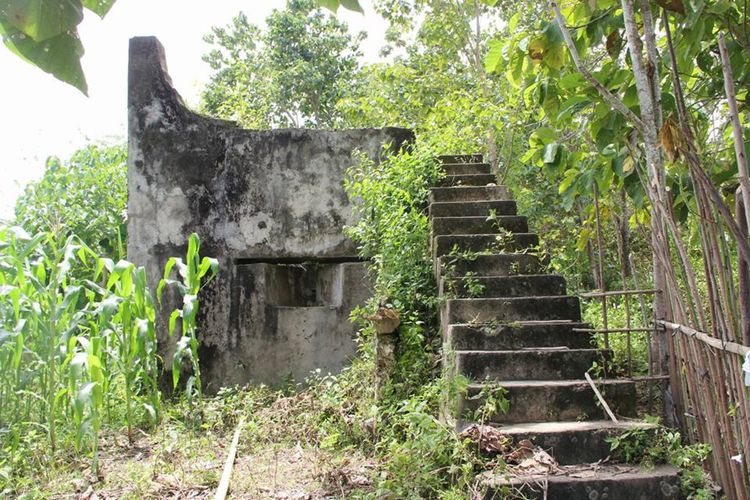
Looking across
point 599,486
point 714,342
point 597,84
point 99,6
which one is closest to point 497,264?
point 599,486

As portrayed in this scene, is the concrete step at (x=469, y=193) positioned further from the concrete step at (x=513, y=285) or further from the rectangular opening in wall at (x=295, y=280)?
the rectangular opening in wall at (x=295, y=280)

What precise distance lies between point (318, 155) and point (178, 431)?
285 cm

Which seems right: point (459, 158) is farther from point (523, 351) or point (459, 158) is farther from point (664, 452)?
point (664, 452)

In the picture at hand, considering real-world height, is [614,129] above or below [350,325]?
above

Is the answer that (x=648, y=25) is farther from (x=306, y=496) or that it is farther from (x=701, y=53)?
(x=306, y=496)

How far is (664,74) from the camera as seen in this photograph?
3260mm

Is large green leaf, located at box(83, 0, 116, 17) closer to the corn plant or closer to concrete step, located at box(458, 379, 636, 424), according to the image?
concrete step, located at box(458, 379, 636, 424)

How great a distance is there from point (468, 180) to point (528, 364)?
6.87 feet

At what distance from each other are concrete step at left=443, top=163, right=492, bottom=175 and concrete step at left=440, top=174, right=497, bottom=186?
0.34 ft

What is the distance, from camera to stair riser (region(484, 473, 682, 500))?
10.5 feet

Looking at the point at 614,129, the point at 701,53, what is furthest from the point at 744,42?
the point at 614,129

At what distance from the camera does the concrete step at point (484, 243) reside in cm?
487

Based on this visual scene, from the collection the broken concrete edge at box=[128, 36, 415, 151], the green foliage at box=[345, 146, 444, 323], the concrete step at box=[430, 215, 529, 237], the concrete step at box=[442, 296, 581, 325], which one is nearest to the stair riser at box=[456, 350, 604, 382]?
the concrete step at box=[442, 296, 581, 325]

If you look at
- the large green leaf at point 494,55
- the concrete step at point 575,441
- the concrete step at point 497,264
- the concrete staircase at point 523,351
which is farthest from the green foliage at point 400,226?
the large green leaf at point 494,55
